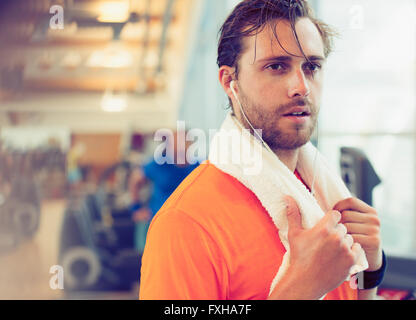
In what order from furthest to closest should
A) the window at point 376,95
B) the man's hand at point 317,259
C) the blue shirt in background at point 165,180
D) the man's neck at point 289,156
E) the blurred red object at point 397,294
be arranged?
the blue shirt in background at point 165,180
the blurred red object at point 397,294
the window at point 376,95
the man's neck at point 289,156
the man's hand at point 317,259

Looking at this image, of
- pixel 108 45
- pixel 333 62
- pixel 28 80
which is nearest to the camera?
pixel 333 62

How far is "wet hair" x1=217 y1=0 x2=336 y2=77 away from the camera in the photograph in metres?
0.58

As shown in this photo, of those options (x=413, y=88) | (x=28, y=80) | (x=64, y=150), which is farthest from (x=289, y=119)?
(x=413, y=88)

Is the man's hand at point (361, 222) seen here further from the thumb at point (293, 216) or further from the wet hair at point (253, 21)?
the wet hair at point (253, 21)

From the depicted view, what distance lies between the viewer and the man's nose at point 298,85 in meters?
0.57

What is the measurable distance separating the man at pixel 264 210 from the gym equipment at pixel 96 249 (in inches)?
56.5

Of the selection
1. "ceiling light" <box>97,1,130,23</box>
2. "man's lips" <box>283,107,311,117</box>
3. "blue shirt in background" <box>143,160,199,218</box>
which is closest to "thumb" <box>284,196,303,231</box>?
"man's lips" <box>283,107,311,117</box>

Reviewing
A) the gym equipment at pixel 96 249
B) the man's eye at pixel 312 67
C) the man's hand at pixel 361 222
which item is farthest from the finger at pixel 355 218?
the gym equipment at pixel 96 249

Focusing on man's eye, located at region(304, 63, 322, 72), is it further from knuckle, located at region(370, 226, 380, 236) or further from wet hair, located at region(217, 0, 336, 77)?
knuckle, located at region(370, 226, 380, 236)

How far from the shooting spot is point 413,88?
2.16 meters

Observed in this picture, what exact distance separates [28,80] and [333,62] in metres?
0.86

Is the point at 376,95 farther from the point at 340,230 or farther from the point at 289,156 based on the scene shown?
the point at 340,230

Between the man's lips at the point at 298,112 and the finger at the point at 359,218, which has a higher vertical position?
the man's lips at the point at 298,112
